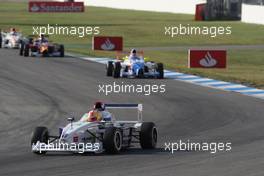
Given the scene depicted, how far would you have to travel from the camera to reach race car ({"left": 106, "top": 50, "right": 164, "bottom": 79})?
118 feet

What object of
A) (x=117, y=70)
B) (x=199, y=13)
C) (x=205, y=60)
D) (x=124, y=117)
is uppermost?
(x=199, y=13)

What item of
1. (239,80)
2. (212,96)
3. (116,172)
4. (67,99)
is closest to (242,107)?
(212,96)

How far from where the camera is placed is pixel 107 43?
5078 cm

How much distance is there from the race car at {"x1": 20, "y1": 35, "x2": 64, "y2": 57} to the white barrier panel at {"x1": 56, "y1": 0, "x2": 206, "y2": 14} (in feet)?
159

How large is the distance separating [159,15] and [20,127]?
229 feet

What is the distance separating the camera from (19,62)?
4259cm

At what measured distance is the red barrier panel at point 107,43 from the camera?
1960 inches

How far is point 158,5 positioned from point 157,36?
124 ft

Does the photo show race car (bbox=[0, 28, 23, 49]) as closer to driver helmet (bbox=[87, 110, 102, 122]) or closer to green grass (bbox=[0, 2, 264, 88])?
green grass (bbox=[0, 2, 264, 88])

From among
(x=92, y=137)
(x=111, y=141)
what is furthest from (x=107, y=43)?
(x=111, y=141)

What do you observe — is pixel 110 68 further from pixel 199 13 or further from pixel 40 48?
pixel 199 13

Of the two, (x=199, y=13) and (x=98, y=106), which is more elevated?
(x=98, y=106)

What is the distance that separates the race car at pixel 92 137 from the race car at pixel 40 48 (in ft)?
85.7

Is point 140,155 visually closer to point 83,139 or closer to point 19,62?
point 83,139
